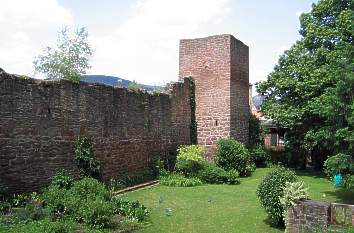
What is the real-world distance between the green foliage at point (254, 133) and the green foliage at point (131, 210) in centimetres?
1343

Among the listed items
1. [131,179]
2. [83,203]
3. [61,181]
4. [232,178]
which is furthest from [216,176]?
[83,203]

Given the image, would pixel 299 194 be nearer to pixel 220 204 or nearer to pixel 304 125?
pixel 220 204

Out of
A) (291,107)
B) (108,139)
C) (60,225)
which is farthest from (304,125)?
(60,225)

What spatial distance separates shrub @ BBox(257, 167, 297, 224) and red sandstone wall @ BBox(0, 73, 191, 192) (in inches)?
245

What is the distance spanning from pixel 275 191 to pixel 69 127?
6.66 m

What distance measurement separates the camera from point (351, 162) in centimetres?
1156

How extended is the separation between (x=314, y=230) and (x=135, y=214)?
4.24 m

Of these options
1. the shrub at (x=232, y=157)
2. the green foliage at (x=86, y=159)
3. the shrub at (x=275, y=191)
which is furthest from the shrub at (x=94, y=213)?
the shrub at (x=232, y=157)

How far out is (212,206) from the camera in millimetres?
12555

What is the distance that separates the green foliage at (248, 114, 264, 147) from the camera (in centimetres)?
2363

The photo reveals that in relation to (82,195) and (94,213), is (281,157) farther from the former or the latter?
(94,213)

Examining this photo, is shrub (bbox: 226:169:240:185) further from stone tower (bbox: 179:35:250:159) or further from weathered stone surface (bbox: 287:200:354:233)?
weathered stone surface (bbox: 287:200:354:233)

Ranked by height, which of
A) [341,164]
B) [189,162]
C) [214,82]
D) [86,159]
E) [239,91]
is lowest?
[189,162]

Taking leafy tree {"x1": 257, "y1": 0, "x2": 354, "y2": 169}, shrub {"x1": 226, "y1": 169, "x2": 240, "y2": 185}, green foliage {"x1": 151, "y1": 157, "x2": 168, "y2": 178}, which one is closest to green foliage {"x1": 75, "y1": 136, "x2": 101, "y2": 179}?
green foliage {"x1": 151, "y1": 157, "x2": 168, "y2": 178}
